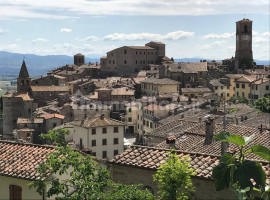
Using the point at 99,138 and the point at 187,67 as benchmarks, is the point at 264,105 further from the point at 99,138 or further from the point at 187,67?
the point at 187,67

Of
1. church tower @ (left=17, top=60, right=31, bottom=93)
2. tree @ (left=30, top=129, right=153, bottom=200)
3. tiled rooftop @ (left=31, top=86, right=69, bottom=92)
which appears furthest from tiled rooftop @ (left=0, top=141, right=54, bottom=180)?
church tower @ (left=17, top=60, right=31, bottom=93)

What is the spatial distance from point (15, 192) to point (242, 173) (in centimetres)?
973

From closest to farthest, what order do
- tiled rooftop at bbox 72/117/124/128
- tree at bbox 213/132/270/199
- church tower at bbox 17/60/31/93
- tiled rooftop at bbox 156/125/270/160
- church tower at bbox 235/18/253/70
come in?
tree at bbox 213/132/270/199, tiled rooftop at bbox 156/125/270/160, tiled rooftop at bbox 72/117/124/128, church tower at bbox 17/60/31/93, church tower at bbox 235/18/253/70

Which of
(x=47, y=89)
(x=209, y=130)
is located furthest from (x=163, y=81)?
(x=209, y=130)

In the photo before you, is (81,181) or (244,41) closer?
(81,181)

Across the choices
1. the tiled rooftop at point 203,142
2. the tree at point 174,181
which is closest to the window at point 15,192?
A: the tree at point 174,181

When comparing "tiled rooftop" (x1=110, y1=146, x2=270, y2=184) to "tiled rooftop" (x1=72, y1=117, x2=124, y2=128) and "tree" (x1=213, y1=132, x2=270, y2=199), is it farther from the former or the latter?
"tiled rooftop" (x1=72, y1=117, x2=124, y2=128)

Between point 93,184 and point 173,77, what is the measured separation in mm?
94237

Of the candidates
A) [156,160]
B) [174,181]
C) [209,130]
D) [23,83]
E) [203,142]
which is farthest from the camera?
[23,83]

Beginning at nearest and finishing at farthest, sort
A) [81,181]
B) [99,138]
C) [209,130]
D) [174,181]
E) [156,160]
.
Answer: [174,181]
[81,181]
[156,160]
[209,130]
[99,138]

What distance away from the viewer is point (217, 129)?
1132 inches

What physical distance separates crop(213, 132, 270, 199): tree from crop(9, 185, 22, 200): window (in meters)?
9.11

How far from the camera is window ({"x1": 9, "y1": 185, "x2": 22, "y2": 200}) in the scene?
47.6ft

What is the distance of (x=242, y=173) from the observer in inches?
255
